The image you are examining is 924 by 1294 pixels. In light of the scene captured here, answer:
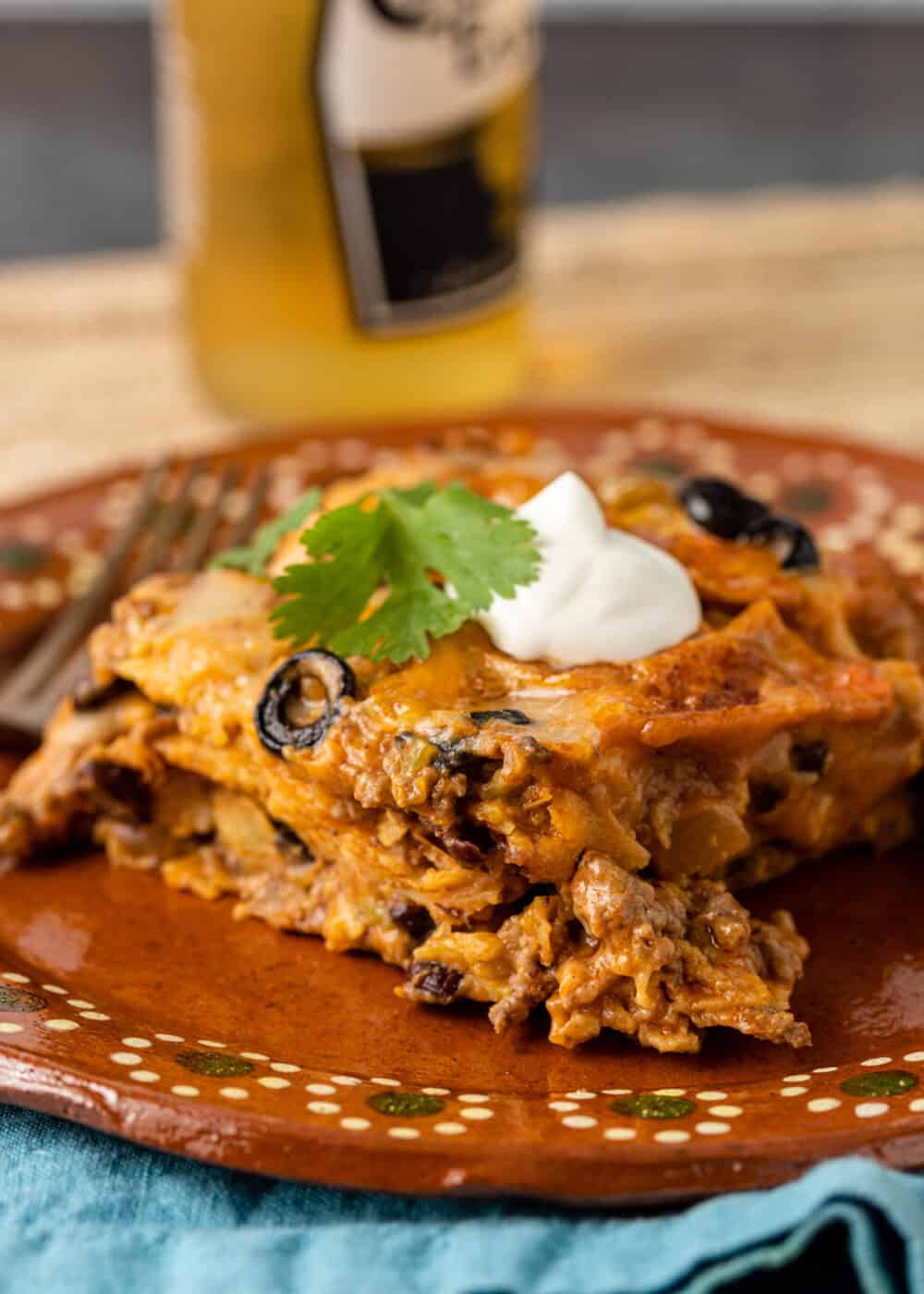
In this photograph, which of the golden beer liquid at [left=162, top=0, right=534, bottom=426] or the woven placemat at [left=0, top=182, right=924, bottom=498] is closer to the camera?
the golden beer liquid at [left=162, top=0, right=534, bottom=426]

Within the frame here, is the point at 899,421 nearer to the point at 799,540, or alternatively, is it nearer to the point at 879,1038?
the point at 799,540

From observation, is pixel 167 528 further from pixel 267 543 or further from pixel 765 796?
pixel 765 796

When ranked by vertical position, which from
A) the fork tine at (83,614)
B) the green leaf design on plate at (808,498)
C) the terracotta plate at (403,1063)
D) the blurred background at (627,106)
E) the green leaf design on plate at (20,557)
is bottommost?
the blurred background at (627,106)

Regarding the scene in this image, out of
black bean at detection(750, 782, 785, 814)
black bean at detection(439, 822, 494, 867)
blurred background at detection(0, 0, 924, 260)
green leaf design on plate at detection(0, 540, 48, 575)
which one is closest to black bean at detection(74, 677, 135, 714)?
black bean at detection(439, 822, 494, 867)

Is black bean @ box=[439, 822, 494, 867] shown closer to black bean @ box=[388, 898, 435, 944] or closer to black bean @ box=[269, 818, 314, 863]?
Result: black bean @ box=[388, 898, 435, 944]

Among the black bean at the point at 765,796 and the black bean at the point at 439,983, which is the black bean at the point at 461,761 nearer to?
the black bean at the point at 439,983

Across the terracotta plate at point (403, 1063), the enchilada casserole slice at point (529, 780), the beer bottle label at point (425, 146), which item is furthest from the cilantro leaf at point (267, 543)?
the beer bottle label at point (425, 146)
